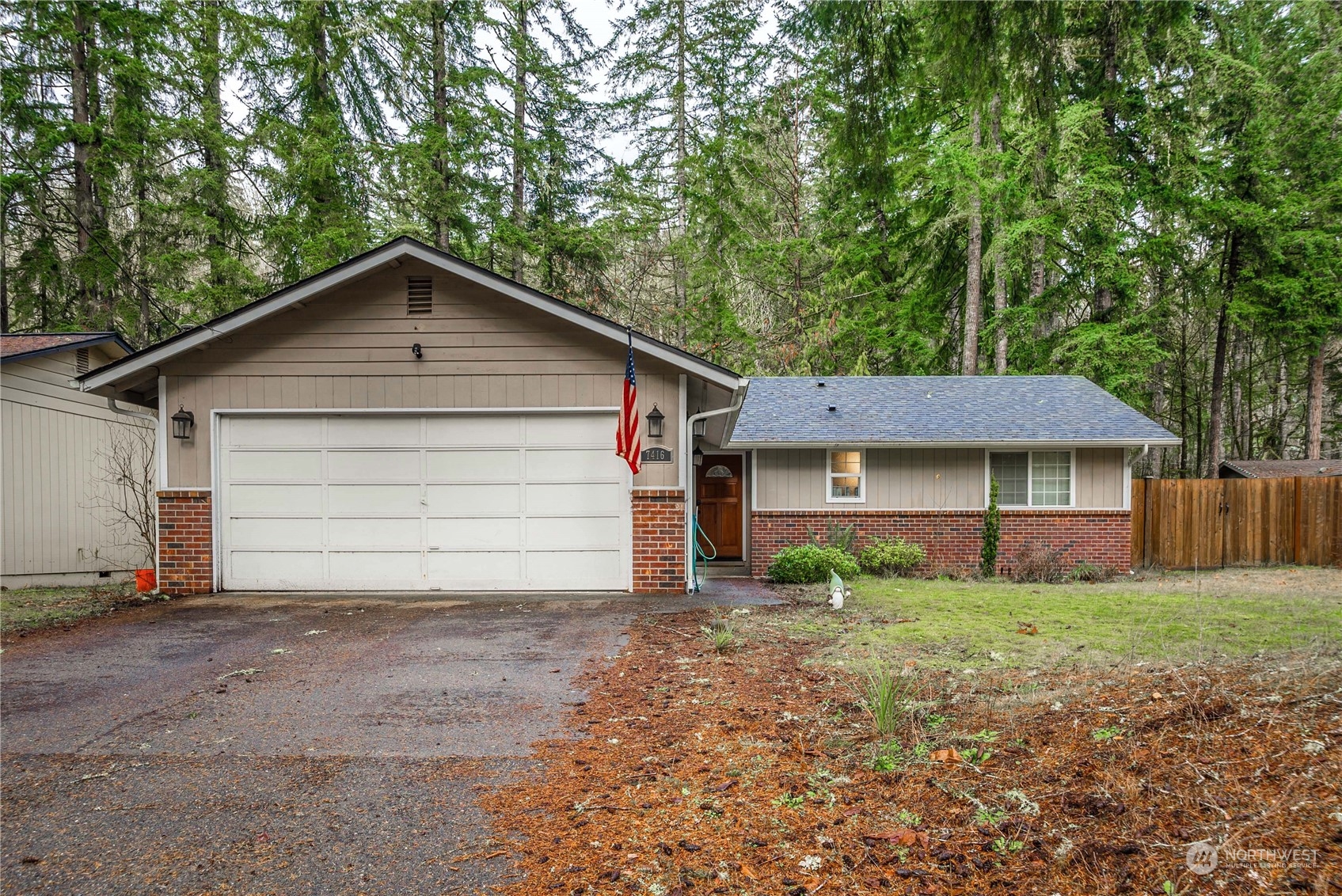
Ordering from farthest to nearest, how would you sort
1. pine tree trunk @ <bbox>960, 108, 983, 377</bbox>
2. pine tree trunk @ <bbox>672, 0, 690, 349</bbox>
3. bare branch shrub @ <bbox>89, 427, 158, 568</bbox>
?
pine tree trunk @ <bbox>672, 0, 690, 349</bbox>, pine tree trunk @ <bbox>960, 108, 983, 377</bbox>, bare branch shrub @ <bbox>89, 427, 158, 568</bbox>

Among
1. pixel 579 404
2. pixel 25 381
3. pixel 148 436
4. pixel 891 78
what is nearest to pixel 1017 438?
pixel 579 404

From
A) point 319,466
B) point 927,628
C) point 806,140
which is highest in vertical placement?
point 806,140

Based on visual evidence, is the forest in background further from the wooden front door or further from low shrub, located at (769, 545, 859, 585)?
low shrub, located at (769, 545, 859, 585)

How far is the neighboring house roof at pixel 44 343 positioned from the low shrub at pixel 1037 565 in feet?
51.5

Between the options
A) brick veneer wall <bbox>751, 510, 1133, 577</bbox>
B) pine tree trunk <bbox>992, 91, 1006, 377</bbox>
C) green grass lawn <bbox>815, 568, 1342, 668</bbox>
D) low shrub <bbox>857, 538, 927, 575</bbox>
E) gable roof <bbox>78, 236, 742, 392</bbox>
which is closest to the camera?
green grass lawn <bbox>815, 568, 1342, 668</bbox>

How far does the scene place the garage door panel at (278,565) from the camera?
8.76 metres

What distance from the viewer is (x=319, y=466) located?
28.8 feet

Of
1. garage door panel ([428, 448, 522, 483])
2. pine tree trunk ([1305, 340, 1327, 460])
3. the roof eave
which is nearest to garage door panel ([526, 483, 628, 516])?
garage door panel ([428, 448, 522, 483])

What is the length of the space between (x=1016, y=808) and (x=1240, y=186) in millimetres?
20726

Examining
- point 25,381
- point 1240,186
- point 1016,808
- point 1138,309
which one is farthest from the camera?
point 1138,309

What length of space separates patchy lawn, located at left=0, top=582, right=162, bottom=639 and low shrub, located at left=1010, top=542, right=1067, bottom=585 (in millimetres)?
13088

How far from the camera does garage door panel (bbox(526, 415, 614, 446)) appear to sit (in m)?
8.69

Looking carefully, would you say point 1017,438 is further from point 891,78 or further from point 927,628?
point 891,78

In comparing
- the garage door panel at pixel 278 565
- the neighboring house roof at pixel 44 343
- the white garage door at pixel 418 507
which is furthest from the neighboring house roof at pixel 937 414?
the neighboring house roof at pixel 44 343
